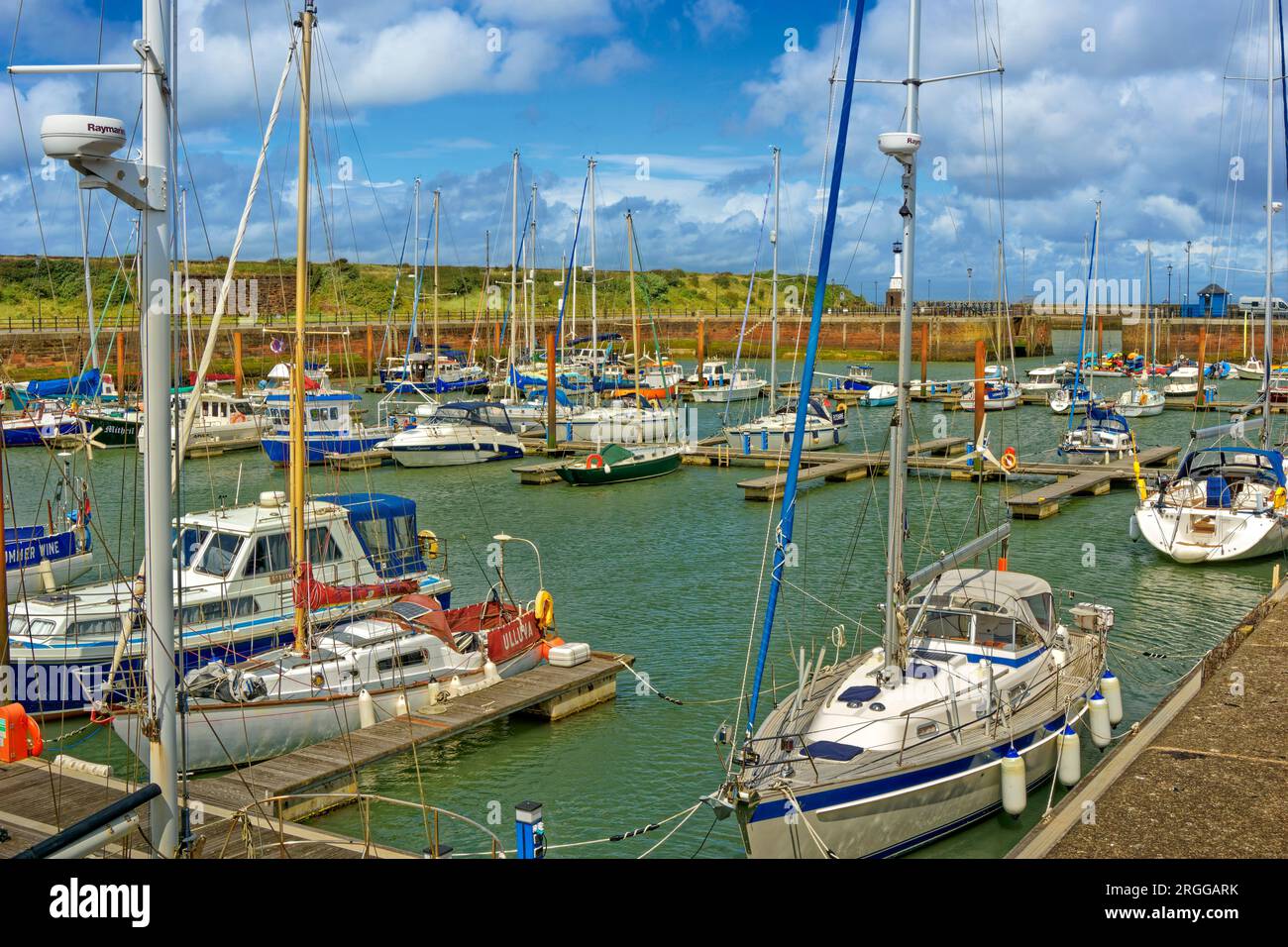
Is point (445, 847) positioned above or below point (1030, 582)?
below

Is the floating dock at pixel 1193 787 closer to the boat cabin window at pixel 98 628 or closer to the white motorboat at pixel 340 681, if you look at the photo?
the white motorboat at pixel 340 681

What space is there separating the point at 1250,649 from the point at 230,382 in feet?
244

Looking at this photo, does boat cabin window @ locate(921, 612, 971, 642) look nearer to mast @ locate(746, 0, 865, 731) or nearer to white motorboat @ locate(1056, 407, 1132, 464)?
mast @ locate(746, 0, 865, 731)

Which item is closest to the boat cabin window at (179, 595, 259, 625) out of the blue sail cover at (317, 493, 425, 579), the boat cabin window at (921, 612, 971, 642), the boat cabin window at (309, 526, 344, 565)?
the boat cabin window at (309, 526, 344, 565)

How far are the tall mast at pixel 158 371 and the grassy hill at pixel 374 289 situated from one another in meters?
81.4

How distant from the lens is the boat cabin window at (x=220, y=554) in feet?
65.0

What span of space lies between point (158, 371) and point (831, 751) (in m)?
8.18

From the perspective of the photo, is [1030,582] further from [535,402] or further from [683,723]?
[535,402]

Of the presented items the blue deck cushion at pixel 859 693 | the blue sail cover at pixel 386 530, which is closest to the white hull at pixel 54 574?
the blue sail cover at pixel 386 530

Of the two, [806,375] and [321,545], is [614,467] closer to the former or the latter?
[321,545]

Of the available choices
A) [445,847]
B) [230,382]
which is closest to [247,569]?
[445,847]

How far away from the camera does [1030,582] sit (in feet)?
54.6

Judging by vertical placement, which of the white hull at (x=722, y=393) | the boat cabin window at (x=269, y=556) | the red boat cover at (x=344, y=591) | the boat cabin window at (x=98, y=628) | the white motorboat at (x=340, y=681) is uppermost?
the white hull at (x=722, y=393)
